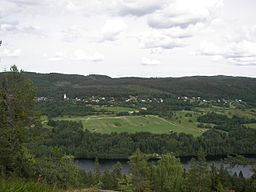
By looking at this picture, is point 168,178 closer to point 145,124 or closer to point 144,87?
point 145,124

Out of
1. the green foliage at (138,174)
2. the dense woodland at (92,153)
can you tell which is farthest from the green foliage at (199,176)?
the green foliage at (138,174)

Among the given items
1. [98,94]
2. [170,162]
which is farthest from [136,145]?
[98,94]

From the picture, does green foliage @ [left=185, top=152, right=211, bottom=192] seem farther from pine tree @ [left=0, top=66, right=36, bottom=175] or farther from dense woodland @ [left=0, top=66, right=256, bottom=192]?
pine tree @ [left=0, top=66, right=36, bottom=175]

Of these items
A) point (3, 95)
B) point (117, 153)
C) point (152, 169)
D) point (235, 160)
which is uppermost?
point (3, 95)

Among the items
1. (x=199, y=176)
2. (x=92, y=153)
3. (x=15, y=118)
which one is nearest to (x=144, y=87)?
(x=92, y=153)

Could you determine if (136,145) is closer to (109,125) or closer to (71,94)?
(109,125)

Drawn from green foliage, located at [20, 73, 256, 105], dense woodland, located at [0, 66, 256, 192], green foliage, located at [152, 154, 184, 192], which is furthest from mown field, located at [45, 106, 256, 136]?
green foliage, located at [20, 73, 256, 105]
